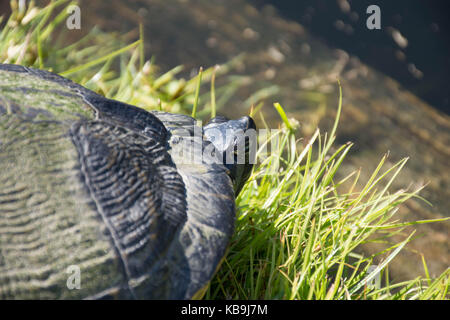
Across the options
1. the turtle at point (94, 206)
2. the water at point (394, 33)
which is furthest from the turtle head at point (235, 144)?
the water at point (394, 33)

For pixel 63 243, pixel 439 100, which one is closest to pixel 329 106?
pixel 439 100

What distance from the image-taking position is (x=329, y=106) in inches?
131

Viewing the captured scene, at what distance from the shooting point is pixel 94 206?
38.5 inches

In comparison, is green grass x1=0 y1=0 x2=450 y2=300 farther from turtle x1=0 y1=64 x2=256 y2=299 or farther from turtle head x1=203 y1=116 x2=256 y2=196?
turtle x1=0 y1=64 x2=256 y2=299

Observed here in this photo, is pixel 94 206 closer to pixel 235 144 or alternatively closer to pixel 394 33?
pixel 235 144

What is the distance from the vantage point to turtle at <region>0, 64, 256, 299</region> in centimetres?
94

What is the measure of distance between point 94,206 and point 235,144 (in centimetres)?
49

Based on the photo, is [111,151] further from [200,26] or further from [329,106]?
[200,26]

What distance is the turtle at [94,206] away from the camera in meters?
0.94

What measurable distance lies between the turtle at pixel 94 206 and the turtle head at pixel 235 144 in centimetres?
13

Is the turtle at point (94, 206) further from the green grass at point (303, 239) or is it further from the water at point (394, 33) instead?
the water at point (394, 33)

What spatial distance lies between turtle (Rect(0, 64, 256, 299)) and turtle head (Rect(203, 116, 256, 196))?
13cm

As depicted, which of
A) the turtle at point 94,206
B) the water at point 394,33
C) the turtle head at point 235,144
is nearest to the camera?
the turtle at point 94,206
